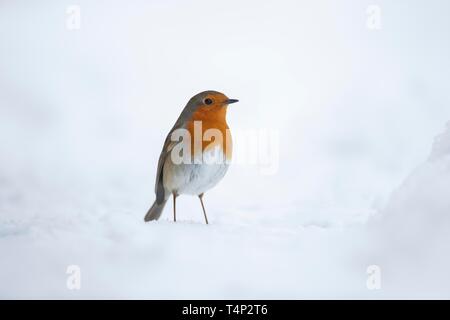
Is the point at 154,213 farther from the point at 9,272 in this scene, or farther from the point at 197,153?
the point at 9,272

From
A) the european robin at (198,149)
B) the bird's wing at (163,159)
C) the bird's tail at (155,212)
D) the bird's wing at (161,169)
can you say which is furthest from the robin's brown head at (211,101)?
the bird's tail at (155,212)

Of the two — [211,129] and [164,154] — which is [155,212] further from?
[211,129]

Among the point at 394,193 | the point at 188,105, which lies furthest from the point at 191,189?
the point at 394,193

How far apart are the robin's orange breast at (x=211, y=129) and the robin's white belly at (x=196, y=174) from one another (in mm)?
41

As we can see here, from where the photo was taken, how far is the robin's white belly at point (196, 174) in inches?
125

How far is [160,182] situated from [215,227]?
18.0 inches

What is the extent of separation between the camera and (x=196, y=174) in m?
3.20

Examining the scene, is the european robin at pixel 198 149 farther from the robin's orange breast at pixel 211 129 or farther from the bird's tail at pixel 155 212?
the bird's tail at pixel 155 212

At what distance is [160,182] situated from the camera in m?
3.39

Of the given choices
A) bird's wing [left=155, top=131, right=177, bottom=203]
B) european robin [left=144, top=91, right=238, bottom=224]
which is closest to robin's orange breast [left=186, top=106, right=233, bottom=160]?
european robin [left=144, top=91, right=238, bottom=224]

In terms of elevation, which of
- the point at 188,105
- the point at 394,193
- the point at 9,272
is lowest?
the point at 9,272

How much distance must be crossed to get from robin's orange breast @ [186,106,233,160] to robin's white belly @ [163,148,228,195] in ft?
0.14

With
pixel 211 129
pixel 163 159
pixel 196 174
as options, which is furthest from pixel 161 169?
pixel 211 129

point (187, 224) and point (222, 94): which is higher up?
point (222, 94)
